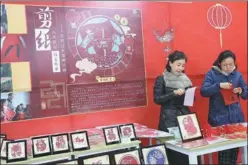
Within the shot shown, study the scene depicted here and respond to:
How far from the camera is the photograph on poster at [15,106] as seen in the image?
8.44ft

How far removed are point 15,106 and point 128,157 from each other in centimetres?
126

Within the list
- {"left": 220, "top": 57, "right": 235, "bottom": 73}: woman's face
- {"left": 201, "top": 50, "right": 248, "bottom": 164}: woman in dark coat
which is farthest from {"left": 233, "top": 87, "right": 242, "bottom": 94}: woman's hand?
{"left": 220, "top": 57, "right": 235, "bottom": 73}: woman's face

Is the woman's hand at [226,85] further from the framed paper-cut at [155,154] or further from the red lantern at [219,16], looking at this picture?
the red lantern at [219,16]

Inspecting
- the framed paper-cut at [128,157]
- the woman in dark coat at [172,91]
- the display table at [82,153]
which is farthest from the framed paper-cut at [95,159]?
the woman in dark coat at [172,91]

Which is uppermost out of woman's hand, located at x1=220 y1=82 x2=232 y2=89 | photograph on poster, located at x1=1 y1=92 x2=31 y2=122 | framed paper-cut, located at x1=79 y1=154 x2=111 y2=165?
woman's hand, located at x1=220 y1=82 x2=232 y2=89

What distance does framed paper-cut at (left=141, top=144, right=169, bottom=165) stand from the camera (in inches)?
77.2

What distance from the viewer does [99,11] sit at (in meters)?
2.91

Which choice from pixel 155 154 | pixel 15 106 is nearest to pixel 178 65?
pixel 155 154

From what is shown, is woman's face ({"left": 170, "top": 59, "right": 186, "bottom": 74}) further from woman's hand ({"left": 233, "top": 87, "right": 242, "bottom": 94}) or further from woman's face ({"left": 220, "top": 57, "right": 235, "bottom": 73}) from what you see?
woman's hand ({"left": 233, "top": 87, "right": 242, "bottom": 94})

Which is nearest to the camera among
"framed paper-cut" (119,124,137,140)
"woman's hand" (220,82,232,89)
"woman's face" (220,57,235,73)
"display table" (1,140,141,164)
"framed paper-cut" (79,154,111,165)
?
"framed paper-cut" (79,154,111,165)

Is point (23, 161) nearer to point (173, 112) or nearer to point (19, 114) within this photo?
point (19, 114)

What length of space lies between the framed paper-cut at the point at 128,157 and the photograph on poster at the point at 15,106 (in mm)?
1163

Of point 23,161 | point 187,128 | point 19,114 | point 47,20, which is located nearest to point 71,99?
point 19,114

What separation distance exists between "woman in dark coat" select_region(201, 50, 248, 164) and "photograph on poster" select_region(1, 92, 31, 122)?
1.61 meters
